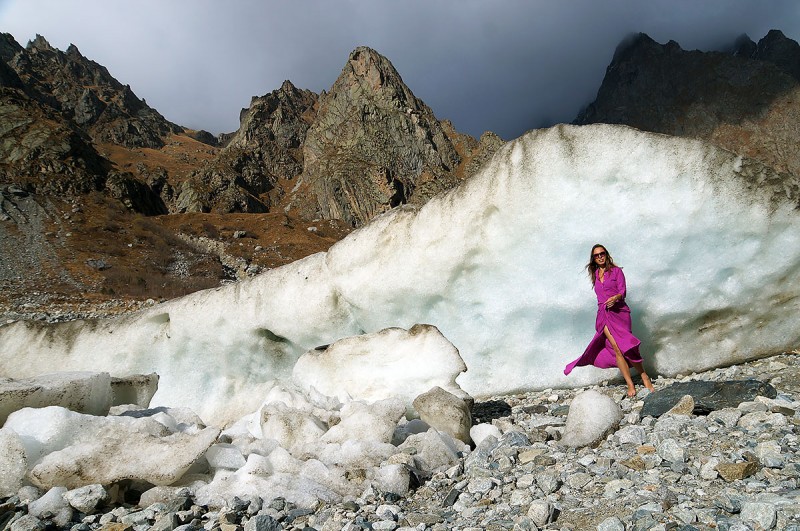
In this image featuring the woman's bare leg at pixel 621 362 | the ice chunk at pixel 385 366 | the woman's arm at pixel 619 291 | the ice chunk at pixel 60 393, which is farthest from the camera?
the ice chunk at pixel 385 366

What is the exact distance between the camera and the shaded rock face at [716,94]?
14575cm

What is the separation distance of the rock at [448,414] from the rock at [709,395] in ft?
5.75

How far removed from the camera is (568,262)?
7289 mm

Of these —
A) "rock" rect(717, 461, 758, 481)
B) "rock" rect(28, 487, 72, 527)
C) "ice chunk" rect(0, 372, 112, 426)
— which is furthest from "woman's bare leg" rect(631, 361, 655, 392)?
"ice chunk" rect(0, 372, 112, 426)

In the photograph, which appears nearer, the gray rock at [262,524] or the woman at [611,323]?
the gray rock at [262,524]

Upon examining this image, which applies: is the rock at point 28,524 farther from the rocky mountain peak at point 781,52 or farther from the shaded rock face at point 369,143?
the rocky mountain peak at point 781,52

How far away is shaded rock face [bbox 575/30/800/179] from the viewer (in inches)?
5738

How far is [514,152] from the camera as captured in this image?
24.1ft

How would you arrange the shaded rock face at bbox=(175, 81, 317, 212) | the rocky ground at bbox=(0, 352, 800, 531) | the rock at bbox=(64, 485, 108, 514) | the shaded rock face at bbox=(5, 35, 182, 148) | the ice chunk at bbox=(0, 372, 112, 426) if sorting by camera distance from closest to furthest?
the rocky ground at bbox=(0, 352, 800, 531) < the rock at bbox=(64, 485, 108, 514) < the ice chunk at bbox=(0, 372, 112, 426) < the shaded rock face at bbox=(175, 81, 317, 212) < the shaded rock face at bbox=(5, 35, 182, 148)

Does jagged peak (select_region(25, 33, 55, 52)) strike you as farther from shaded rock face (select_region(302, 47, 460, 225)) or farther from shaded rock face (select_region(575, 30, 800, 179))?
shaded rock face (select_region(575, 30, 800, 179))

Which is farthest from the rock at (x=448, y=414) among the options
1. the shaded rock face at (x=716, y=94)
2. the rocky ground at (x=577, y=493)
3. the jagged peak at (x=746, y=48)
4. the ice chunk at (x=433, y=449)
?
the jagged peak at (x=746, y=48)

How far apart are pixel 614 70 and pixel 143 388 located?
220 meters

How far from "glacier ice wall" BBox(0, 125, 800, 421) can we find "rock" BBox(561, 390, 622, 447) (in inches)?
105

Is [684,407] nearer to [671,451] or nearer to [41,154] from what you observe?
[671,451]
